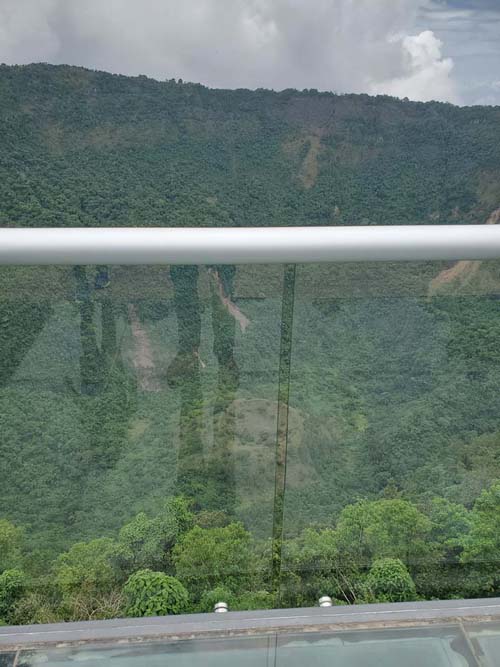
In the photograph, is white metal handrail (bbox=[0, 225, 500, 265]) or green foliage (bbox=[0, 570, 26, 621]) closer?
white metal handrail (bbox=[0, 225, 500, 265])

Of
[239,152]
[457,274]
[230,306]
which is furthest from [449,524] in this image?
[239,152]

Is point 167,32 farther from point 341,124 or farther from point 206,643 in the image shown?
point 206,643

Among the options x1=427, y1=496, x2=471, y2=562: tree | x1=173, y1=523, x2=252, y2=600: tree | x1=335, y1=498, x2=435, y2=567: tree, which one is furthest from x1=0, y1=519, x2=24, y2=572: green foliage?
x1=427, y1=496, x2=471, y2=562: tree

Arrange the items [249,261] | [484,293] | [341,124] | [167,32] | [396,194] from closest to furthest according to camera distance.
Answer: [249,261], [484,293], [396,194], [341,124], [167,32]

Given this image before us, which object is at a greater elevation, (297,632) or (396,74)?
(396,74)

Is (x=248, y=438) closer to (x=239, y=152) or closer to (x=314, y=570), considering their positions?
(x=314, y=570)

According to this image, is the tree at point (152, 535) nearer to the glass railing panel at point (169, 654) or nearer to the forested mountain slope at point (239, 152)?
the glass railing panel at point (169, 654)

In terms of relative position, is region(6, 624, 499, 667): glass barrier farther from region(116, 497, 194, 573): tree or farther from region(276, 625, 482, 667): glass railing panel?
region(116, 497, 194, 573): tree

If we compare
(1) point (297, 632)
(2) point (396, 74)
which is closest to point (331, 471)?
(1) point (297, 632)
